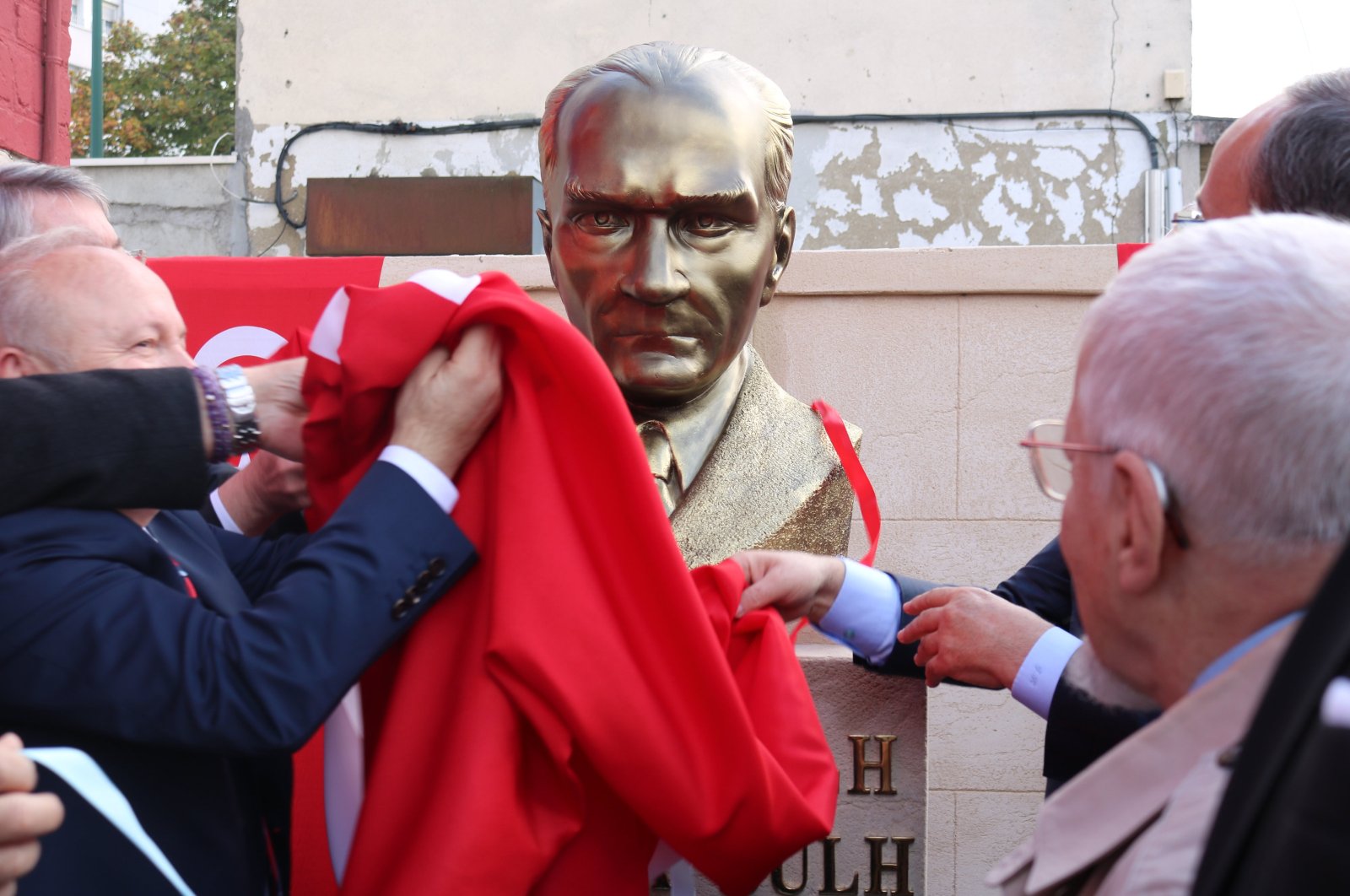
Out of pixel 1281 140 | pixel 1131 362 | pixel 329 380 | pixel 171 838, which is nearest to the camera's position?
pixel 1131 362

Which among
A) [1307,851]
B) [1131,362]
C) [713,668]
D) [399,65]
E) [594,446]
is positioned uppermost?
[399,65]

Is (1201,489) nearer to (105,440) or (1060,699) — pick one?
(1060,699)

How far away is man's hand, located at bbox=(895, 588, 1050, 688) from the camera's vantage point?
85.6 inches

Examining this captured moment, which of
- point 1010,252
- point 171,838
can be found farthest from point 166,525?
point 1010,252

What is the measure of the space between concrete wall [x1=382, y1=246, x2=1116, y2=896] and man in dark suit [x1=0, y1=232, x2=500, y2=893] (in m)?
2.53

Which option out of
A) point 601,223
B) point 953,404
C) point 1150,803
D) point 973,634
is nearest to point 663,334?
point 601,223

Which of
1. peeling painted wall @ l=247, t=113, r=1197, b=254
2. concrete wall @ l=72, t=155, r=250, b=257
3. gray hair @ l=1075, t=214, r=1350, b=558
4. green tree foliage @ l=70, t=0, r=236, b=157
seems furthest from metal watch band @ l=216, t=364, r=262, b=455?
green tree foliage @ l=70, t=0, r=236, b=157

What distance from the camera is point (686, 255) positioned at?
2576mm

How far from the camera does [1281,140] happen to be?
2.11 metres

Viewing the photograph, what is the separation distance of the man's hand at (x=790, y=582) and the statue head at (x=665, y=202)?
0.53 metres

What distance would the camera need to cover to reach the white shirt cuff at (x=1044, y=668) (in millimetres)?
2141

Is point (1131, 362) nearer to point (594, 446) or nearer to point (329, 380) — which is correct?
point (594, 446)

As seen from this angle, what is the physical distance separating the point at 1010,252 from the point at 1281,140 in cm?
194

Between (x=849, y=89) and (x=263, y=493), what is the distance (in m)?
8.60
